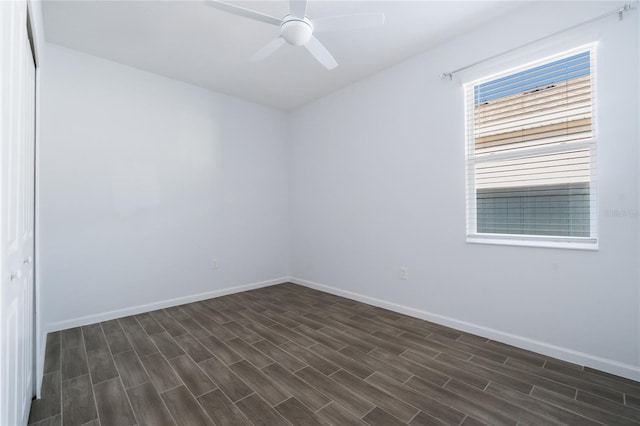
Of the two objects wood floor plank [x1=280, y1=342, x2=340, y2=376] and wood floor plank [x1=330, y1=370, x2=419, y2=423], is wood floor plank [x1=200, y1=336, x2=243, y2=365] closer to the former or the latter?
wood floor plank [x1=280, y1=342, x2=340, y2=376]

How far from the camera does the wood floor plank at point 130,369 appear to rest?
197cm

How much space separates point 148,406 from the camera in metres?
1.71

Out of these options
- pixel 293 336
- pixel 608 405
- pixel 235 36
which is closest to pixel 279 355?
pixel 293 336

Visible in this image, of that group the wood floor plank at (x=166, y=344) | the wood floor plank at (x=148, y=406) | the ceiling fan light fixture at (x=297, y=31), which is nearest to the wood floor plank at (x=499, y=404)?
the wood floor plank at (x=148, y=406)

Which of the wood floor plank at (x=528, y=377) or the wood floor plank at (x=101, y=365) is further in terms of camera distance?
the wood floor plank at (x=101, y=365)

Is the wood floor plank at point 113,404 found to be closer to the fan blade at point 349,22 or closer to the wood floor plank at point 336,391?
the wood floor plank at point 336,391

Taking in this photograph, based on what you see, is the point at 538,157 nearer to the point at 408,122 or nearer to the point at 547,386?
the point at 408,122

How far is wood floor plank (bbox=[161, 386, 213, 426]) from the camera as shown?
1.59m

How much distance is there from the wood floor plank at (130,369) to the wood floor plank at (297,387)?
2.75ft

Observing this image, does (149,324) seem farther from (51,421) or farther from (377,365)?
(377,365)

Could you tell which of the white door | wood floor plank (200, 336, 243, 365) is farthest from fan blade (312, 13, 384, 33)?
wood floor plank (200, 336, 243, 365)

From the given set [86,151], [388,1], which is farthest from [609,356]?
[86,151]

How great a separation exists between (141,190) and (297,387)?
8.79 ft

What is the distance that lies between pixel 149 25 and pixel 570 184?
12.0ft
